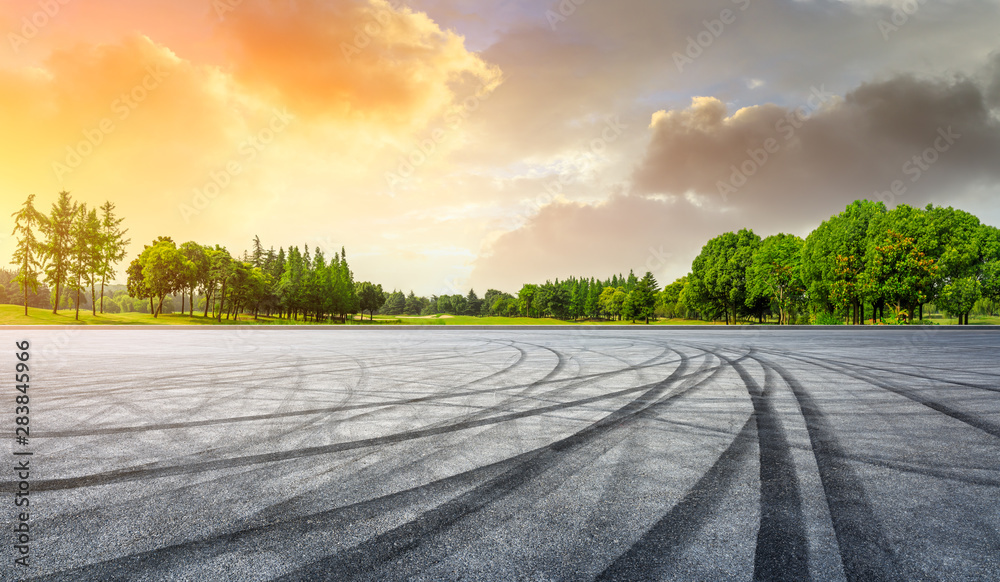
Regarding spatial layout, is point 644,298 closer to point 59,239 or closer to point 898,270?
point 898,270

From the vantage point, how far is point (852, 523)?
3.29 meters

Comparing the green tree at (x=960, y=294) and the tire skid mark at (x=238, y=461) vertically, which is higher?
the green tree at (x=960, y=294)

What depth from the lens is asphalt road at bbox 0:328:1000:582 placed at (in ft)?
9.14

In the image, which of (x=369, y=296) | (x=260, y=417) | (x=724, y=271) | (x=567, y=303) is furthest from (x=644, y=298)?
(x=260, y=417)

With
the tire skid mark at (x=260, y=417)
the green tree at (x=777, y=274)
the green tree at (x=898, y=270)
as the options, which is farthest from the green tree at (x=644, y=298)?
the tire skid mark at (x=260, y=417)

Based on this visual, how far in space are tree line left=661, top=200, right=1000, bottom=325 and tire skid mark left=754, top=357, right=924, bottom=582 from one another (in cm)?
5098

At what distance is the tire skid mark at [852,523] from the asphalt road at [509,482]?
2 centimetres

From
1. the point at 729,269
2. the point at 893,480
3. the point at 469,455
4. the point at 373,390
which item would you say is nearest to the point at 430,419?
the point at 469,455

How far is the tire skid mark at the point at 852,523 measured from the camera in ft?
8.84

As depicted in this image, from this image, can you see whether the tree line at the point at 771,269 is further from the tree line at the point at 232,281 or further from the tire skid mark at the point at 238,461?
the tire skid mark at the point at 238,461

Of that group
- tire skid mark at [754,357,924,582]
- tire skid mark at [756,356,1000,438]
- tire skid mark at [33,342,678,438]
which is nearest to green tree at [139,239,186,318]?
tire skid mark at [33,342,678,438]

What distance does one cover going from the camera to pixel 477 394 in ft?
26.0

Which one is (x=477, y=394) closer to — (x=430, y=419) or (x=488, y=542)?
(x=430, y=419)

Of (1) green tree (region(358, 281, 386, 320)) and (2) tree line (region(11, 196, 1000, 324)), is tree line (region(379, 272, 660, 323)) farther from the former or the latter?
(1) green tree (region(358, 281, 386, 320))
